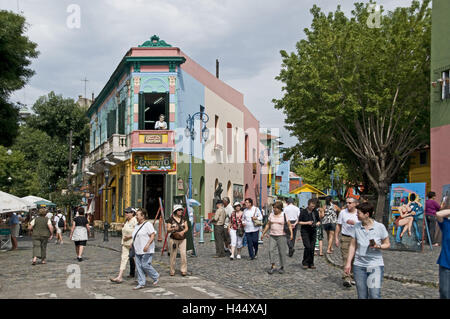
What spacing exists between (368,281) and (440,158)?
1551cm

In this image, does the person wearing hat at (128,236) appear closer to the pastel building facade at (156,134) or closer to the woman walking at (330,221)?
the woman walking at (330,221)

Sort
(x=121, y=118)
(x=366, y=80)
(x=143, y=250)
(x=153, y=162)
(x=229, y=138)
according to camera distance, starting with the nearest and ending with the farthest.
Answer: (x=143, y=250) → (x=366, y=80) → (x=153, y=162) → (x=121, y=118) → (x=229, y=138)

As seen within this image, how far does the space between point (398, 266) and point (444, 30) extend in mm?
11223

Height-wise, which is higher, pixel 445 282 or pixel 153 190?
pixel 153 190

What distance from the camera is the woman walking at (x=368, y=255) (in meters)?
6.89

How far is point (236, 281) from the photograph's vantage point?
11.3 meters

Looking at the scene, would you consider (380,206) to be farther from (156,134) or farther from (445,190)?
(156,134)

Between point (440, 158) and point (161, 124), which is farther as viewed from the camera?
point (161, 124)

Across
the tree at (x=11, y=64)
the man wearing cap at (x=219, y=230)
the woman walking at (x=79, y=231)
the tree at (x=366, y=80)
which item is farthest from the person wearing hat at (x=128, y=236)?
the tree at (x=366, y=80)

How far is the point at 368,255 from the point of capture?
7.01 metres

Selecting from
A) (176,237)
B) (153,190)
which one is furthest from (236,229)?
(153,190)

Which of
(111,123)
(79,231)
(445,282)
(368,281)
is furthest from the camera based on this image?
(111,123)

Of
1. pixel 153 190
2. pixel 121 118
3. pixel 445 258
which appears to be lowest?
pixel 445 258
